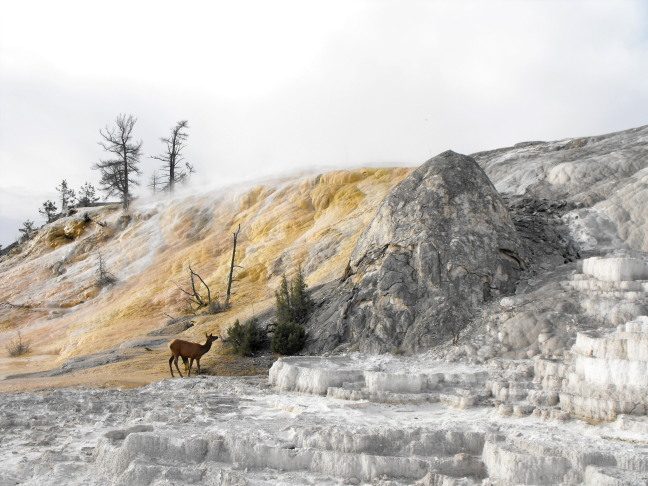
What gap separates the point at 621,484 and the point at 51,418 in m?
7.14

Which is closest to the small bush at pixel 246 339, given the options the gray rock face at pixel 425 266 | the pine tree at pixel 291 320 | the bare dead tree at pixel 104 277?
the pine tree at pixel 291 320

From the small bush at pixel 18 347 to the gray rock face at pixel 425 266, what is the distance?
14.0 metres

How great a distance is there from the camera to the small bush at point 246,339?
14.9 metres

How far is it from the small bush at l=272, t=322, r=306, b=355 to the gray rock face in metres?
0.35

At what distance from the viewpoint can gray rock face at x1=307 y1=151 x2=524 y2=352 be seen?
12.6 m

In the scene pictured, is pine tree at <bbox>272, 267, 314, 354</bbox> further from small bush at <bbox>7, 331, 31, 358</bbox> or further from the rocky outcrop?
small bush at <bbox>7, 331, 31, 358</bbox>

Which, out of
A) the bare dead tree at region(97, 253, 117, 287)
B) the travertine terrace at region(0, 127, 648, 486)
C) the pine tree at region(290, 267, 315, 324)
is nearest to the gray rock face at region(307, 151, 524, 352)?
the travertine terrace at region(0, 127, 648, 486)

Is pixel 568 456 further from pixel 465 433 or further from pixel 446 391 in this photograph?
pixel 446 391

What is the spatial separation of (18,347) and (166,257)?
28.3ft

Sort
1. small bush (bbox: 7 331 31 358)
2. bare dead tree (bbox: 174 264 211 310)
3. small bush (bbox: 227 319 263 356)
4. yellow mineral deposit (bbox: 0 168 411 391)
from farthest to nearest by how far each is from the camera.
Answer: bare dead tree (bbox: 174 264 211 310), small bush (bbox: 7 331 31 358), yellow mineral deposit (bbox: 0 168 411 391), small bush (bbox: 227 319 263 356)

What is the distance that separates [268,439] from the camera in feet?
23.0

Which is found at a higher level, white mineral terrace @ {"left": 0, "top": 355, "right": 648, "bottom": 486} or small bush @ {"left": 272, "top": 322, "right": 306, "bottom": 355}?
small bush @ {"left": 272, "top": 322, "right": 306, "bottom": 355}

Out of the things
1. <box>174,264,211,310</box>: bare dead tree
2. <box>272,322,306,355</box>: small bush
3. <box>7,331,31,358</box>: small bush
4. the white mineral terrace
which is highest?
<box>174,264,211,310</box>: bare dead tree

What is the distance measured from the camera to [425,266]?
13328 mm
